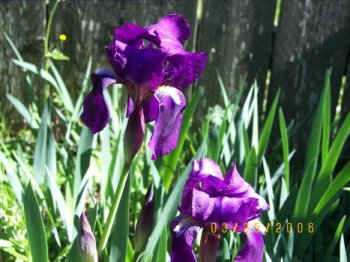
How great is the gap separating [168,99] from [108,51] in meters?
0.15

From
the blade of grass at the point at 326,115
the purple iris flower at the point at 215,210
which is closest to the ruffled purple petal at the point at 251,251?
the purple iris flower at the point at 215,210

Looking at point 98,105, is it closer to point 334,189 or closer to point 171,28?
point 171,28

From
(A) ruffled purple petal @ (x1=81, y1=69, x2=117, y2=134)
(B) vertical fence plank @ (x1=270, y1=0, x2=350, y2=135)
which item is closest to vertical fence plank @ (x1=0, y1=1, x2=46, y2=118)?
(B) vertical fence plank @ (x1=270, y1=0, x2=350, y2=135)

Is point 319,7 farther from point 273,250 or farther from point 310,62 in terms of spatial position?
point 273,250

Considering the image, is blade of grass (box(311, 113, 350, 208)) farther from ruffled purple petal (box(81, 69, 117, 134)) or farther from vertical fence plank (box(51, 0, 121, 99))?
vertical fence plank (box(51, 0, 121, 99))

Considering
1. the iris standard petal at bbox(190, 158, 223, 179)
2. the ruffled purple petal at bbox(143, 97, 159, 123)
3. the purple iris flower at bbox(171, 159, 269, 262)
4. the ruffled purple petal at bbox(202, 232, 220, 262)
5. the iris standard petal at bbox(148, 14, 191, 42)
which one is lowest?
the ruffled purple petal at bbox(202, 232, 220, 262)

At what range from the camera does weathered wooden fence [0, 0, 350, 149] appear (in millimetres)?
2529

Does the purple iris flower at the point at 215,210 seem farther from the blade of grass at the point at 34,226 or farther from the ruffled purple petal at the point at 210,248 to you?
the blade of grass at the point at 34,226

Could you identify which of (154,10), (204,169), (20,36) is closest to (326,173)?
(204,169)

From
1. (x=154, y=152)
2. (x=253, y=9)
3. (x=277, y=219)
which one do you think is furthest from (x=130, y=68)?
(x=253, y=9)

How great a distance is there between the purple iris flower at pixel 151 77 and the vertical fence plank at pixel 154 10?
4.69 ft

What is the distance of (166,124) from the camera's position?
1092mm

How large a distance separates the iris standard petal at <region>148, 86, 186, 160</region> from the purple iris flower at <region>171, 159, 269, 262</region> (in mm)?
79

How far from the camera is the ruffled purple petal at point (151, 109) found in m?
1.18
